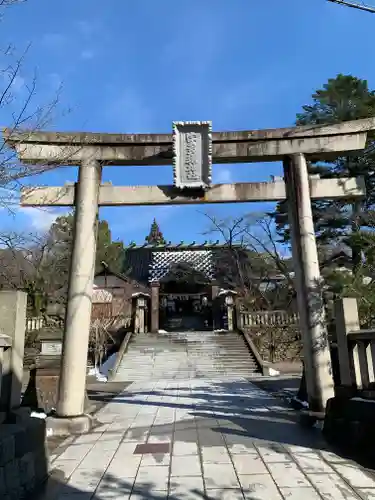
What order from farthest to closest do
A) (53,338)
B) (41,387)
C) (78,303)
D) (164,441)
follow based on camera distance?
(53,338) < (41,387) < (78,303) < (164,441)

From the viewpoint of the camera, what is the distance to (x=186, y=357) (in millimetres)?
19734

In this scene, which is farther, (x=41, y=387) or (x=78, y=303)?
(x=41, y=387)

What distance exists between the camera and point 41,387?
29.1 ft

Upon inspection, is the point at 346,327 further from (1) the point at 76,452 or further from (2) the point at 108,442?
(1) the point at 76,452

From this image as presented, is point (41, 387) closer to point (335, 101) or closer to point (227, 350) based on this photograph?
point (227, 350)

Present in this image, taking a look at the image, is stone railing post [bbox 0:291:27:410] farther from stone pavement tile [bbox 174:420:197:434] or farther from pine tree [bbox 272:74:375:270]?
pine tree [bbox 272:74:375:270]

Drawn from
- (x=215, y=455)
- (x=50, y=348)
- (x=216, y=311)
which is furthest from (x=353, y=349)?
(x=216, y=311)

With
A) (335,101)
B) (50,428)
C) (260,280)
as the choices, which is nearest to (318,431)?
(50,428)

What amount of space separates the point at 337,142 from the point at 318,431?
5479mm

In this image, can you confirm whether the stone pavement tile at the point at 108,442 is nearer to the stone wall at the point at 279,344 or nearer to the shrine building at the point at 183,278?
the stone wall at the point at 279,344

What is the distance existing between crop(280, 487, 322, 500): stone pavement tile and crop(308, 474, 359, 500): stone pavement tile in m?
0.07

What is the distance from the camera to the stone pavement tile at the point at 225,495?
12.7 ft

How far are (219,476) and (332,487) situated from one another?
121 cm

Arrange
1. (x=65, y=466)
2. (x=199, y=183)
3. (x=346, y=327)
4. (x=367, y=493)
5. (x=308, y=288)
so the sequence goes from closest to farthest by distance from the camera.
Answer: (x=367, y=493), (x=65, y=466), (x=346, y=327), (x=308, y=288), (x=199, y=183)
